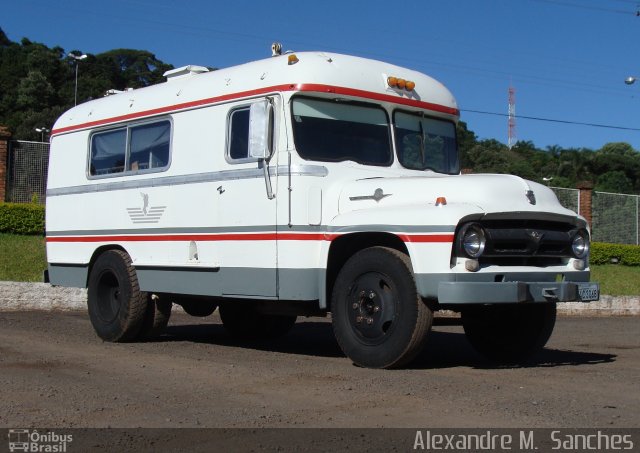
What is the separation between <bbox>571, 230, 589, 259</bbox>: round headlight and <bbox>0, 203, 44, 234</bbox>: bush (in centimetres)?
1387

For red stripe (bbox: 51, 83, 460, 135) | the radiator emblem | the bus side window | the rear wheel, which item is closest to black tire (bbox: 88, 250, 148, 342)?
the rear wheel

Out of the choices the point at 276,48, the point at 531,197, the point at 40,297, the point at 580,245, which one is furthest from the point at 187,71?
the point at 40,297

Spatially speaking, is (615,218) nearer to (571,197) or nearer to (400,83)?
(571,197)

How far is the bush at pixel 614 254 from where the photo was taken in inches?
1056

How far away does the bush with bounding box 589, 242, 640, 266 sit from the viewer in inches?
1056

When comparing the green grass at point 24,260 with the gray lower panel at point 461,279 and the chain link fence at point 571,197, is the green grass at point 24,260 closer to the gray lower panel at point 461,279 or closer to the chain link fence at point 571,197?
the chain link fence at point 571,197

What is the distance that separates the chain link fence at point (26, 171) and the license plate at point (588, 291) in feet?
47.8

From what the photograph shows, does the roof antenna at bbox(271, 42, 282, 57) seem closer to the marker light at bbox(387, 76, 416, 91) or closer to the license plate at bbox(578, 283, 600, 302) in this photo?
the marker light at bbox(387, 76, 416, 91)

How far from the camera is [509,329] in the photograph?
962 cm

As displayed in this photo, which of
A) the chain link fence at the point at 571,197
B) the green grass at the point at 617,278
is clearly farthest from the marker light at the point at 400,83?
the chain link fence at the point at 571,197

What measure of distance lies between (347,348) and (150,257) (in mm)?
3196
